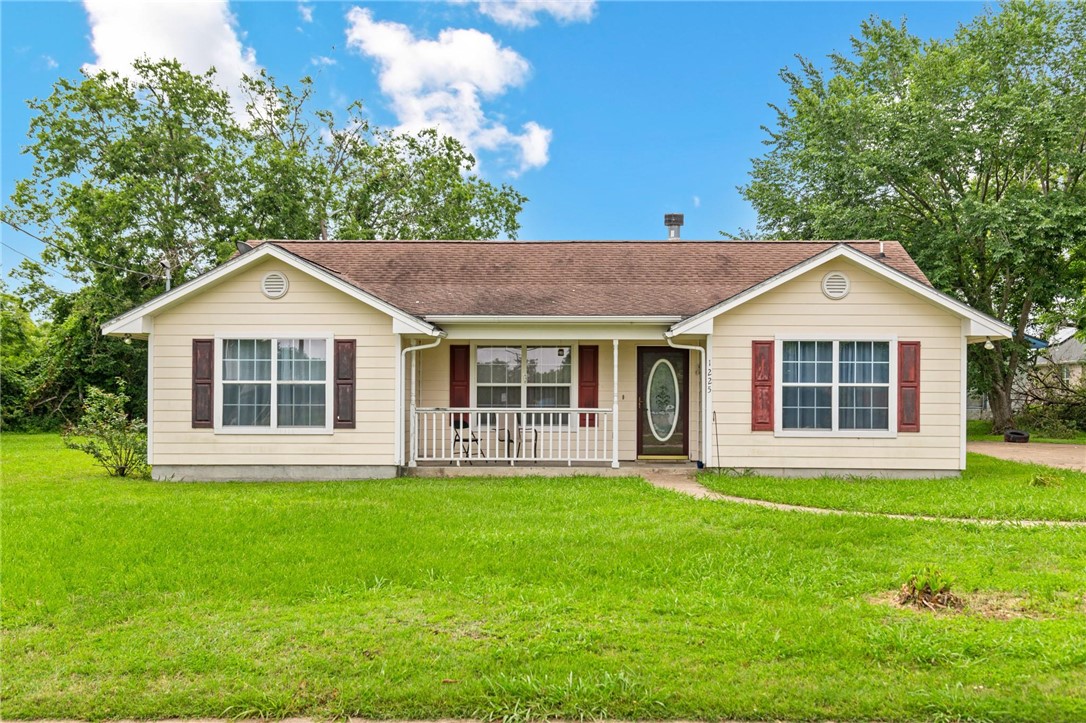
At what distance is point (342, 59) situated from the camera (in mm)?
28203

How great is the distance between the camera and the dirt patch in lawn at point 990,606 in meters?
4.63

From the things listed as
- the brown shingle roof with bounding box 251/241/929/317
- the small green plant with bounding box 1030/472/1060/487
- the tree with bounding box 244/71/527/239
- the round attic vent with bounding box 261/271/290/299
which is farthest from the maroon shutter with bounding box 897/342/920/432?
the tree with bounding box 244/71/527/239

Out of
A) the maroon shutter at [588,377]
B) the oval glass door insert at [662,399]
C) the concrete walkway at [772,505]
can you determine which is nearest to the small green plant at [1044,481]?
the concrete walkway at [772,505]

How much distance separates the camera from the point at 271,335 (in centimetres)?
1111

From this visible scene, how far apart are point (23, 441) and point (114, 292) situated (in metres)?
7.14

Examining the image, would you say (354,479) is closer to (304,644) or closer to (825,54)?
(304,644)

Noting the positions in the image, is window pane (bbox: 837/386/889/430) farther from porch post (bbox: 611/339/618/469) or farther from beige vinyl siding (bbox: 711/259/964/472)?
porch post (bbox: 611/339/618/469)

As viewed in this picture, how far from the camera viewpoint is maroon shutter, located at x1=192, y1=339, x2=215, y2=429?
36.4ft

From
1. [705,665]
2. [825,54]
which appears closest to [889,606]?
[705,665]

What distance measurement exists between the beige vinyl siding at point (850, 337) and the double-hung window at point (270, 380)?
6.81m

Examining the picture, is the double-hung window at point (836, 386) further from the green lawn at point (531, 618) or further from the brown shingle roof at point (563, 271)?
the green lawn at point (531, 618)

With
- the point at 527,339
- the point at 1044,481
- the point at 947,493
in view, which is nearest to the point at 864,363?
the point at 947,493

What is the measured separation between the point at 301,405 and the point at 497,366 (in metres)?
3.65

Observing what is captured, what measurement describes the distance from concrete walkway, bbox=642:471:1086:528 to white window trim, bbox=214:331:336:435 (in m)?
5.58
